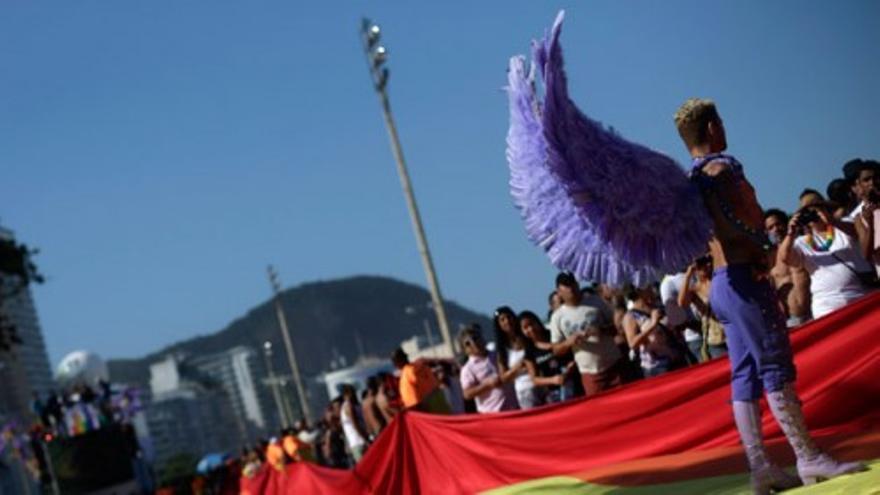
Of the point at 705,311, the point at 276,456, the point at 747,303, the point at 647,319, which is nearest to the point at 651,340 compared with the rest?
the point at 647,319

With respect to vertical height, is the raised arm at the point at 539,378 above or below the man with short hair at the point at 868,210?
below

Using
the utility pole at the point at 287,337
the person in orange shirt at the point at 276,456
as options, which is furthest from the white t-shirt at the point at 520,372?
the utility pole at the point at 287,337

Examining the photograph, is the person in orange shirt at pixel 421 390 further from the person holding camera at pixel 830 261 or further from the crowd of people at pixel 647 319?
the person holding camera at pixel 830 261

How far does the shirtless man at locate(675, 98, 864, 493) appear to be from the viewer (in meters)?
6.21

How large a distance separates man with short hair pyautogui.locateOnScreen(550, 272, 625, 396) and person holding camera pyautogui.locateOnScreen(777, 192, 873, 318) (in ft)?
6.98

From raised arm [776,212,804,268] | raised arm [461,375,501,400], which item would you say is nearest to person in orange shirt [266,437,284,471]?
raised arm [461,375,501,400]

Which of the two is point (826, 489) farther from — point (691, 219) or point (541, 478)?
point (541, 478)

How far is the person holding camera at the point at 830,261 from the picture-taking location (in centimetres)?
849

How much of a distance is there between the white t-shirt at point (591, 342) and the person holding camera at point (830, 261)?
6.97 ft

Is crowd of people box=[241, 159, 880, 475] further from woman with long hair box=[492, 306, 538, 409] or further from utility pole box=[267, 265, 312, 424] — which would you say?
utility pole box=[267, 265, 312, 424]

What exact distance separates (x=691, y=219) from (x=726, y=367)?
2311 millimetres

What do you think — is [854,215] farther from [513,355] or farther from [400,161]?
[400,161]

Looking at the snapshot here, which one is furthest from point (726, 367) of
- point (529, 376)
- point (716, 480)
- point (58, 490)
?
point (58, 490)

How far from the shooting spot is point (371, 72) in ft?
104
